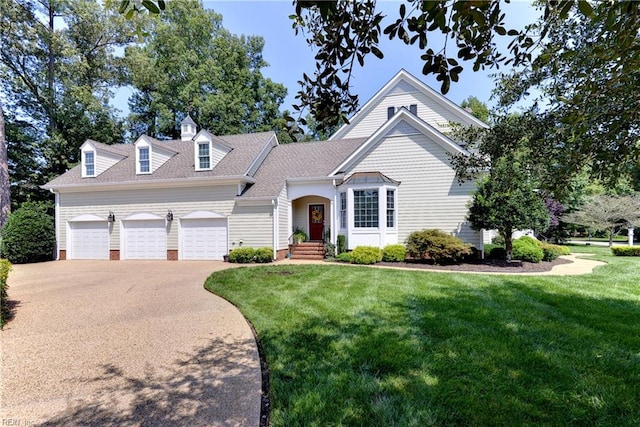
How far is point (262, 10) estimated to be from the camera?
4.45 m

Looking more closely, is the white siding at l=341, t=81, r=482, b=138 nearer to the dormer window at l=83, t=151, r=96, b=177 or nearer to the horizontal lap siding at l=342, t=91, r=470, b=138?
the horizontal lap siding at l=342, t=91, r=470, b=138

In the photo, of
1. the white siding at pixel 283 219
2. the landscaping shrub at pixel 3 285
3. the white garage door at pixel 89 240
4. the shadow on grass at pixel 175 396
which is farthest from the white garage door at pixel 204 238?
the shadow on grass at pixel 175 396

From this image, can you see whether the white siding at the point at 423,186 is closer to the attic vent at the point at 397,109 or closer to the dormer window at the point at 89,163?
the attic vent at the point at 397,109

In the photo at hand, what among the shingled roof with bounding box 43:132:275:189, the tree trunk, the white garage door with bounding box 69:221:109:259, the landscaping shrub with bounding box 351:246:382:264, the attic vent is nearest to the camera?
the landscaping shrub with bounding box 351:246:382:264

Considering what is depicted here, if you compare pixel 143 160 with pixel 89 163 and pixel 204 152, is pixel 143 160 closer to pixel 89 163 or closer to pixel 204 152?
pixel 89 163

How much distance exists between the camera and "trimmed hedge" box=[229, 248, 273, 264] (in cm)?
1363

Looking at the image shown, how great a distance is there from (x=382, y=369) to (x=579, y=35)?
4336 millimetres

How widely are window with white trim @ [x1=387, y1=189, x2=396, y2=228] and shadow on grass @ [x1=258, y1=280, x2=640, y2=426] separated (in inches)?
323

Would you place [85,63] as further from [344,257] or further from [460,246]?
[460,246]

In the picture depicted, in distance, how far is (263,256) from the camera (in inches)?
535

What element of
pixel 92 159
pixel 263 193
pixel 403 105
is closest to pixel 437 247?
pixel 263 193

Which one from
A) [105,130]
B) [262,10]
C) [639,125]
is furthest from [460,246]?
[105,130]

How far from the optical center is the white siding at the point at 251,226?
570 inches

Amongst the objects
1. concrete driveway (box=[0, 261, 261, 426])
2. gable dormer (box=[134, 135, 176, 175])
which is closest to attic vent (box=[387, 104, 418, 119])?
gable dormer (box=[134, 135, 176, 175])
